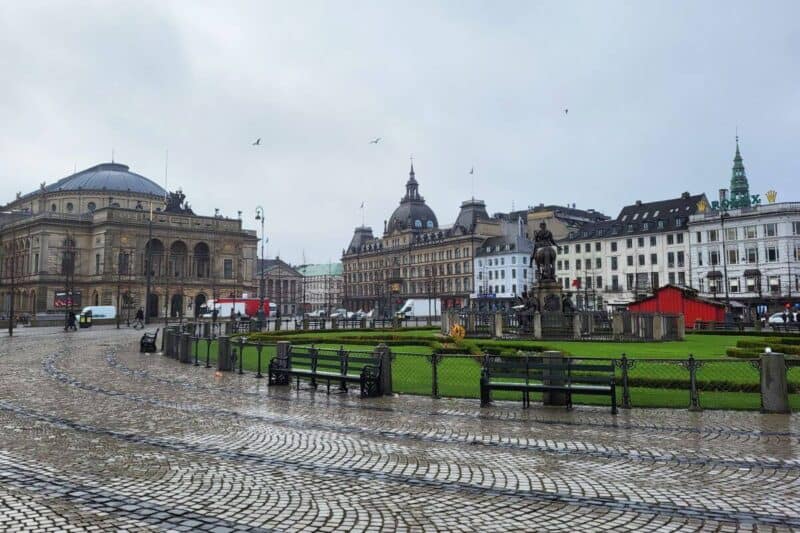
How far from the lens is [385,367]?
51.8 ft

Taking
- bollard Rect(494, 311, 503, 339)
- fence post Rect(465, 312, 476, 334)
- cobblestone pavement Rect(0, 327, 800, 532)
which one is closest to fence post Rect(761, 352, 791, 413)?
cobblestone pavement Rect(0, 327, 800, 532)

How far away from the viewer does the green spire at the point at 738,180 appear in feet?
324

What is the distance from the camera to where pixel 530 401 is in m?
14.6

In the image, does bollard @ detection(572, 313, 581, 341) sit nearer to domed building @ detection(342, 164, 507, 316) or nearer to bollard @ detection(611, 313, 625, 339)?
bollard @ detection(611, 313, 625, 339)

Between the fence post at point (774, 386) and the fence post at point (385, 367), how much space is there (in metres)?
8.47

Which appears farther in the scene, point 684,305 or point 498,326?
point 684,305

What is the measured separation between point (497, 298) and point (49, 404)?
94.5 meters

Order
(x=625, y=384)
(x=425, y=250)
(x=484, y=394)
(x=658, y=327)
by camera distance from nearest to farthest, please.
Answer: (x=625, y=384), (x=484, y=394), (x=658, y=327), (x=425, y=250)

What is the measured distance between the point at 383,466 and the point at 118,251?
9439cm

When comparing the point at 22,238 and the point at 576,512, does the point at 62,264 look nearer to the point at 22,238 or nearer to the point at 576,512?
the point at 22,238

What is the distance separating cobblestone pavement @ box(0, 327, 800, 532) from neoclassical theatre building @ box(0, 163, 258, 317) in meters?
79.3

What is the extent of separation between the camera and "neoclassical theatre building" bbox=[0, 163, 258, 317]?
92688mm

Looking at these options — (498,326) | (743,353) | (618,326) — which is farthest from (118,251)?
(743,353)

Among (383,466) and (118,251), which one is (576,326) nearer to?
(383,466)
